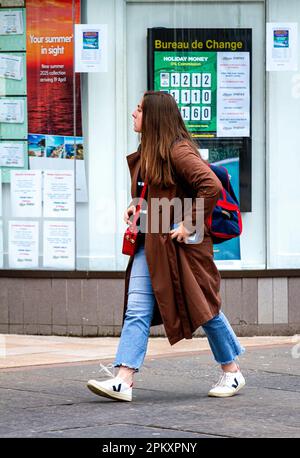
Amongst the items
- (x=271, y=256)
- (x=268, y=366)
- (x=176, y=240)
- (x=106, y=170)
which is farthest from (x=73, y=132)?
(x=176, y=240)

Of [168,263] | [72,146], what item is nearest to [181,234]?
[168,263]

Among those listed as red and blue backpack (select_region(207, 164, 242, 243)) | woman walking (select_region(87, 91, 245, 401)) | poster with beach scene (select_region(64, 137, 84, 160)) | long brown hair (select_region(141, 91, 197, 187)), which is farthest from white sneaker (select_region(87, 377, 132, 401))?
poster with beach scene (select_region(64, 137, 84, 160))

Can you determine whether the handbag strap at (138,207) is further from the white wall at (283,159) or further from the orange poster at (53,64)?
the white wall at (283,159)

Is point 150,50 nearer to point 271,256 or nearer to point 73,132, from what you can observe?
point 73,132

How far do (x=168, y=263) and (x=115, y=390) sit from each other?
799mm

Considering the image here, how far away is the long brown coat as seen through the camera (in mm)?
6719

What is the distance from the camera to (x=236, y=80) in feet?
34.7

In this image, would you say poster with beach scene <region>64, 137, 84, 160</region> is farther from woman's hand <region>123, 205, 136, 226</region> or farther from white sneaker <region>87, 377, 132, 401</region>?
white sneaker <region>87, 377, 132, 401</region>

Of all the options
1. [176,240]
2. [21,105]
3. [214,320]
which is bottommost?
[214,320]

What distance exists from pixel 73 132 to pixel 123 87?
2.01 ft

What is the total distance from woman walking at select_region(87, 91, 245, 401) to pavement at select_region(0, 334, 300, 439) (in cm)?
29

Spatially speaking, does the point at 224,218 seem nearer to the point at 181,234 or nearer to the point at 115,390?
the point at 181,234

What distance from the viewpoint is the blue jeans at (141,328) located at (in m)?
6.72

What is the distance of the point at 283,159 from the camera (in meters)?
10.7
